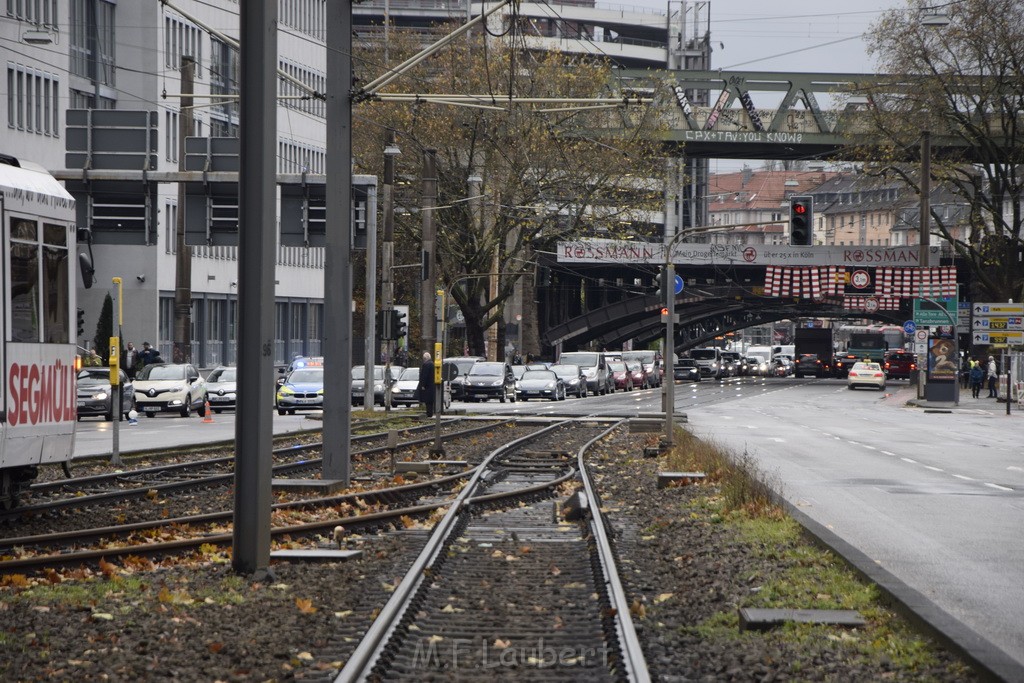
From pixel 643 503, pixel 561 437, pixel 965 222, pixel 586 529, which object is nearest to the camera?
pixel 586 529

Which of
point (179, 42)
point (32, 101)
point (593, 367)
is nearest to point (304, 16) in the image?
point (179, 42)

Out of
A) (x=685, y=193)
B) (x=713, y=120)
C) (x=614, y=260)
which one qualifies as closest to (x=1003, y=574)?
(x=713, y=120)

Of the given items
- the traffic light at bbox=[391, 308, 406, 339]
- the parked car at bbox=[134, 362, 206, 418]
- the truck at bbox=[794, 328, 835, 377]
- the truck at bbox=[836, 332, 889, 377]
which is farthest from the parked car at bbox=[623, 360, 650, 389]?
the traffic light at bbox=[391, 308, 406, 339]

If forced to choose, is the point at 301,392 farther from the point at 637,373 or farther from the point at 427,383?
the point at 637,373

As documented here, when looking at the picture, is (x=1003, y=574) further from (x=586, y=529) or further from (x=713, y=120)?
(x=713, y=120)

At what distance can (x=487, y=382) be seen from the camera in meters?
62.3

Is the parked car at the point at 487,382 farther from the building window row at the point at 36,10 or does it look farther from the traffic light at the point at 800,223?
the traffic light at the point at 800,223

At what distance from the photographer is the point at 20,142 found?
5928cm

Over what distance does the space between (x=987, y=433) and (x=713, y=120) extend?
3628 centimetres

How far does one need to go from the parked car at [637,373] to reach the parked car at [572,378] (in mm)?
14366

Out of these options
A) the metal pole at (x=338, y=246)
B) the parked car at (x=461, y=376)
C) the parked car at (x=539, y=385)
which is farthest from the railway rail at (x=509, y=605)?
the parked car at (x=539, y=385)

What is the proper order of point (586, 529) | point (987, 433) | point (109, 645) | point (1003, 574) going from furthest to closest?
point (987, 433) < point (586, 529) < point (1003, 574) < point (109, 645)

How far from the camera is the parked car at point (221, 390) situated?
5206 cm

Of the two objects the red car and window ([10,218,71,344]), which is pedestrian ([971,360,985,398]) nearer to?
the red car
